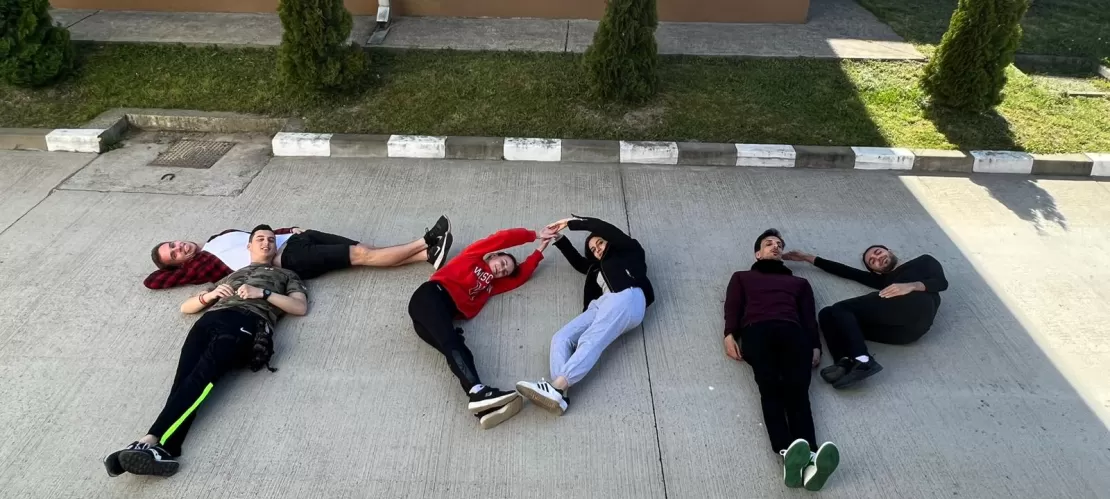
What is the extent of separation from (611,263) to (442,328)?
3.89 ft

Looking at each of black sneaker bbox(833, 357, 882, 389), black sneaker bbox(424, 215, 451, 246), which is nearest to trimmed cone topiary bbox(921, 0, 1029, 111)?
black sneaker bbox(833, 357, 882, 389)

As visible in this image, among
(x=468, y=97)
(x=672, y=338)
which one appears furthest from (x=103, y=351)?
(x=468, y=97)

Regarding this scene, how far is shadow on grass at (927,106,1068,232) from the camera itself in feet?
19.1

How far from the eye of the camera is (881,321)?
421 cm

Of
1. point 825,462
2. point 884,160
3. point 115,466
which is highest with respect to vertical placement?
point 884,160

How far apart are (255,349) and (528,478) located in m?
1.75

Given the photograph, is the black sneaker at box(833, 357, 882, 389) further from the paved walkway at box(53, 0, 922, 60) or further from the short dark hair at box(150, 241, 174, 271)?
the paved walkway at box(53, 0, 922, 60)

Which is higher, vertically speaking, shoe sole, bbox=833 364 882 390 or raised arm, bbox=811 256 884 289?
raised arm, bbox=811 256 884 289

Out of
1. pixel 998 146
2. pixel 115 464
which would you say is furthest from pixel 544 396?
pixel 998 146

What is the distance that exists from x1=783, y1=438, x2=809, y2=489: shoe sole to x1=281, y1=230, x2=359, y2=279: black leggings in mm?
3070

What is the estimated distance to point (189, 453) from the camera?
3.49 m

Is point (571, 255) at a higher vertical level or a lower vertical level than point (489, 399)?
higher

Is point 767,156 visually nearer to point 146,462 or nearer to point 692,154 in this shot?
point 692,154

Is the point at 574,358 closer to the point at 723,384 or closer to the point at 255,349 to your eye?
the point at 723,384
